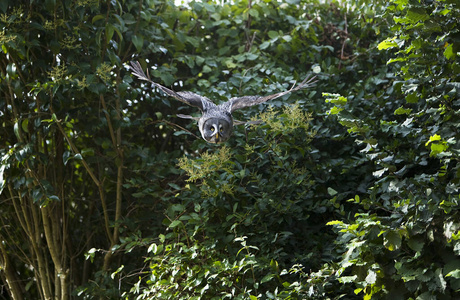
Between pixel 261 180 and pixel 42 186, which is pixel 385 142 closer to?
pixel 261 180

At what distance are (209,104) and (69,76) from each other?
33.7 inches

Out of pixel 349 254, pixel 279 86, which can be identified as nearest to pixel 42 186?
pixel 279 86

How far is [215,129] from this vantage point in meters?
2.21

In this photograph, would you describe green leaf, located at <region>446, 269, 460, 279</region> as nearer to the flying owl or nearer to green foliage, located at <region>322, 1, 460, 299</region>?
green foliage, located at <region>322, 1, 460, 299</region>

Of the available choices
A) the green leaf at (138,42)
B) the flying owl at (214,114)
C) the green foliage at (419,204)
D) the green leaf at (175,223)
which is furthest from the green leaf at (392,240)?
the green leaf at (138,42)

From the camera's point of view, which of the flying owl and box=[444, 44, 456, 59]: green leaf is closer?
box=[444, 44, 456, 59]: green leaf

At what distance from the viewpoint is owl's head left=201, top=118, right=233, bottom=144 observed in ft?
7.25

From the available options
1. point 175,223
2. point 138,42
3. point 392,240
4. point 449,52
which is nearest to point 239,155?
point 175,223

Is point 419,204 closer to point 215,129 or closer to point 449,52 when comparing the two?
point 449,52

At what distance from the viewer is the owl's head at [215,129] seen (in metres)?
2.21

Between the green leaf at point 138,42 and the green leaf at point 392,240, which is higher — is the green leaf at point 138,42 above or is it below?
above

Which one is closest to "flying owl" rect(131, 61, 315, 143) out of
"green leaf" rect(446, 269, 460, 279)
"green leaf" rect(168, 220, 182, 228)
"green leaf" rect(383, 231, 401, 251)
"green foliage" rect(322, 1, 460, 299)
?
"green foliage" rect(322, 1, 460, 299)

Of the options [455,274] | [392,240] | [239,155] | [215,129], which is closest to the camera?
[455,274]

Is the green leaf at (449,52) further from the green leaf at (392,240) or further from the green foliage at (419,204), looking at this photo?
the green leaf at (392,240)
